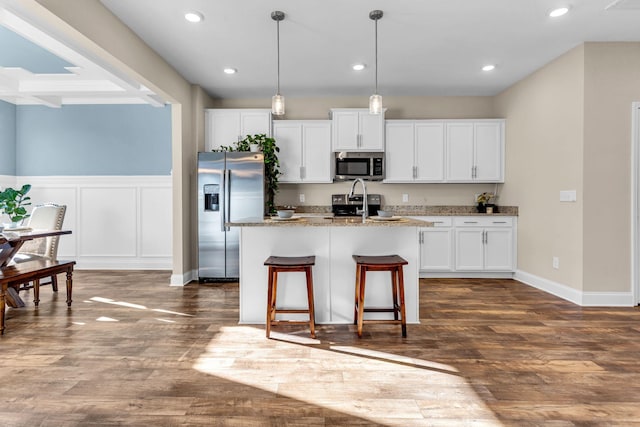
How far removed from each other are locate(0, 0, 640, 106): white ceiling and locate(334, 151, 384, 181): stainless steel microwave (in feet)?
3.18

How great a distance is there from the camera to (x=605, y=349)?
2551mm

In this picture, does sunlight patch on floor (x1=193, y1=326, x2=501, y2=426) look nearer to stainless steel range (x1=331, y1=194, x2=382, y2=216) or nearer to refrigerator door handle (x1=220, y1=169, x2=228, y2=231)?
refrigerator door handle (x1=220, y1=169, x2=228, y2=231)

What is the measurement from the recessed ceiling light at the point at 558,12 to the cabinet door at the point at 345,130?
2573 millimetres

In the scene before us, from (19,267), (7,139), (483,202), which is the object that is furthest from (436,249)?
(7,139)

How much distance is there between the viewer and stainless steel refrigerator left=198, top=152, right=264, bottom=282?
4750 mm

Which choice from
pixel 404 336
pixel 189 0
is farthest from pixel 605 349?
pixel 189 0

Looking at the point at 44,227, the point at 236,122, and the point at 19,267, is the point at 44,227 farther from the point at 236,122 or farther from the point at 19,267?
the point at 236,122

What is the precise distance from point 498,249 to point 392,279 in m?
2.78

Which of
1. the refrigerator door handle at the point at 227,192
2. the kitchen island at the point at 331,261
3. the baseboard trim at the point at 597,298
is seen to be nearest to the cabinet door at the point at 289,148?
the refrigerator door handle at the point at 227,192

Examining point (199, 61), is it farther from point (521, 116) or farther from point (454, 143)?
point (521, 116)

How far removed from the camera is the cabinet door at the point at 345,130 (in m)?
5.20

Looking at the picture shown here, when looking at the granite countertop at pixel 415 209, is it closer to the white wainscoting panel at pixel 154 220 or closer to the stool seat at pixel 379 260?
the white wainscoting panel at pixel 154 220

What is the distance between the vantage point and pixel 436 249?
5035mm

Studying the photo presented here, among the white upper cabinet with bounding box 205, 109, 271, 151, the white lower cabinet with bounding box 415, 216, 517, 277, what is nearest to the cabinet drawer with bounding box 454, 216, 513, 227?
the white lower cabinet with bounding box 415, 216, 517, 277
